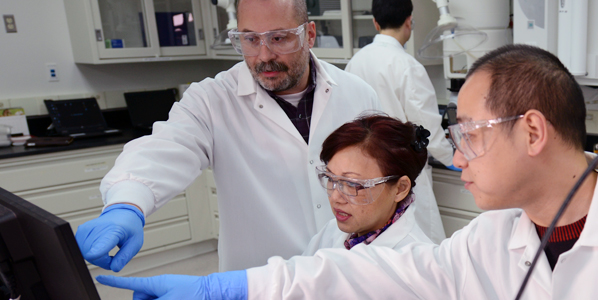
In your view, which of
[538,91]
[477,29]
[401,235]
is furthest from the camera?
Result: [477,29]

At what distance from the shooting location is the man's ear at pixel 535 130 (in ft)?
2.50

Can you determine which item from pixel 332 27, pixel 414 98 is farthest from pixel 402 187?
pixel 332 27

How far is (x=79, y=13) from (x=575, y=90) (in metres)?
3.35

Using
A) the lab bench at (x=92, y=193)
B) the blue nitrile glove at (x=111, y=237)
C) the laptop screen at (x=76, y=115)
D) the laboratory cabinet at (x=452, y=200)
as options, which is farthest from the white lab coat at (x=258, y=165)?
the laptop screen at (x=76, y=115)

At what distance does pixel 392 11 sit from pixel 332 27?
0.57m

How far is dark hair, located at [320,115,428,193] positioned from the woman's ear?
13 mm

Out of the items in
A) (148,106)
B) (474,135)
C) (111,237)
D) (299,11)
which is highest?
(299,11)

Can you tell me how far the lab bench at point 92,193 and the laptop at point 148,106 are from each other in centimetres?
14

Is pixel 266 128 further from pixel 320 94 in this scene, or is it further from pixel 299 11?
pixel 299 11

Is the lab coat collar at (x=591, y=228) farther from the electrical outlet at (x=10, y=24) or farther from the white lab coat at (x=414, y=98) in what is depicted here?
the electrical outlet at (x=10, y=24)

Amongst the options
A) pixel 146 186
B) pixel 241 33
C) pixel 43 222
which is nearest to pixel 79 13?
pixel 241 33

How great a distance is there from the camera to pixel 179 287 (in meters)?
0.82

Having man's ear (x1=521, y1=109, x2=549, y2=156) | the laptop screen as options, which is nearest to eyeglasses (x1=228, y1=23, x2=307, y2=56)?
man's ear (x1=521, y1=109, x2=549, y2=156)

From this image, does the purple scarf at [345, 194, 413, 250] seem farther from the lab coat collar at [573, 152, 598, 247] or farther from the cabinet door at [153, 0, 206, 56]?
the cabinet door at [153, 0, 206, 56]
